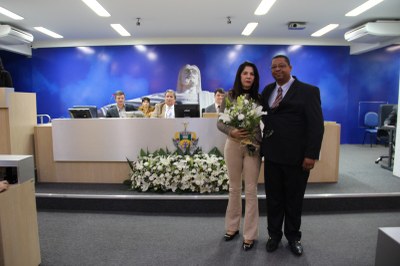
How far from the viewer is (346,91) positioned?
29.2ft

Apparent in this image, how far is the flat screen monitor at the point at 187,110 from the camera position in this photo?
13.7ft

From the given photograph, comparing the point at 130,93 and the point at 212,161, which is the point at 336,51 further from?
the point at 212,161

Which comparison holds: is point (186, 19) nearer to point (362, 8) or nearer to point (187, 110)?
point (187, 110)

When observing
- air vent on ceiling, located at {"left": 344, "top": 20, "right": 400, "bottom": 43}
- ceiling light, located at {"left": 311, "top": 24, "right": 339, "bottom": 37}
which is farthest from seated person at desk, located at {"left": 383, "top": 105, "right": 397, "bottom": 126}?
ceiling light, located at {"left": 311, "top": 24, "right": 339, "bottom": 37}

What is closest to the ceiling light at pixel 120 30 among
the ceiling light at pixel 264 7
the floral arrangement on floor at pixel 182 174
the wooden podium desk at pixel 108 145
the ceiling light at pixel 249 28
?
the ceiling light at pixel 249 28

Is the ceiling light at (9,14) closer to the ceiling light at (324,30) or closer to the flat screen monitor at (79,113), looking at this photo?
the flat screen monitor at (79,113)

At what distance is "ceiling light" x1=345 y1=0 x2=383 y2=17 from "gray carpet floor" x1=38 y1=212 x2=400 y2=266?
4138mm

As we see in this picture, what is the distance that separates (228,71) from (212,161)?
18.3 ft

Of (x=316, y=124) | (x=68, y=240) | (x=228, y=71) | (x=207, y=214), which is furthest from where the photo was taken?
(x=228, y=71)

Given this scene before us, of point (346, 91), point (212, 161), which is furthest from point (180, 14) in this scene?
point (346, 91)

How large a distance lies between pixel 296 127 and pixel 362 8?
5.05m

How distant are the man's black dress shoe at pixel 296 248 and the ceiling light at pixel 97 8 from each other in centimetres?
538

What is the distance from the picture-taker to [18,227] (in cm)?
194

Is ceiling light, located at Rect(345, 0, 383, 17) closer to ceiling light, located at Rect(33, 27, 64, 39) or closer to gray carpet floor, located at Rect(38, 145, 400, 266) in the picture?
gray carpet floor, located at Rect(38, 145, 400, 266)
